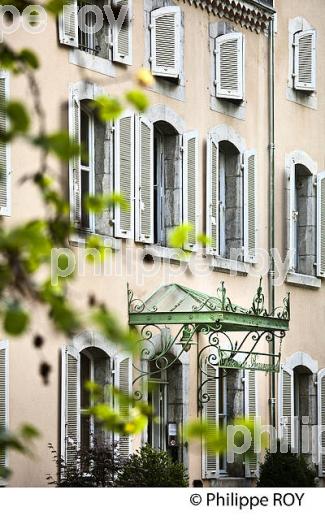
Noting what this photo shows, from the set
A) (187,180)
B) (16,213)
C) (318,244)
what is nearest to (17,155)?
(16,213)

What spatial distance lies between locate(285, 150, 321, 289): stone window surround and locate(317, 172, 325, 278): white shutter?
0.15 meters

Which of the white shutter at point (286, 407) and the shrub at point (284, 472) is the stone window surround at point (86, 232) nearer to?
the shrub at point (284, 472)

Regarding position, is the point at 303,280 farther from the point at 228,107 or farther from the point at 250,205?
the point at 228,107

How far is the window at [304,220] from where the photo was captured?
23.7 metres

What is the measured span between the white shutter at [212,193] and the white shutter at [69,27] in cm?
341

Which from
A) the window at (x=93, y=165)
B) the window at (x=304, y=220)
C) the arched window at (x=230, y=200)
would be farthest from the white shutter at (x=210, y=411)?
the window at (x=304, y=220)

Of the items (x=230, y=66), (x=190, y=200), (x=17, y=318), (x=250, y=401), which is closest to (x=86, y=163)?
(x=190, y=200)

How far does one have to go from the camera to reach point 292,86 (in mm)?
23547

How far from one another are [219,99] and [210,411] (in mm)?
4279

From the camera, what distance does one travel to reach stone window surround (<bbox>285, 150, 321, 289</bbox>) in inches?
901

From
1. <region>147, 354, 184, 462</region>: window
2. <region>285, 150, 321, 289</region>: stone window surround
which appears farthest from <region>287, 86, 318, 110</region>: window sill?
<region>147, 354, 184, 462</region>: window

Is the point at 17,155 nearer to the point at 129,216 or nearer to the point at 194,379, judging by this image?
the point at 129,216

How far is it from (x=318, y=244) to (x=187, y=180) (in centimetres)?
400

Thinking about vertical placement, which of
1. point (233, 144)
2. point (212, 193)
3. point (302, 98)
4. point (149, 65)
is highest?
point (302, 98)
